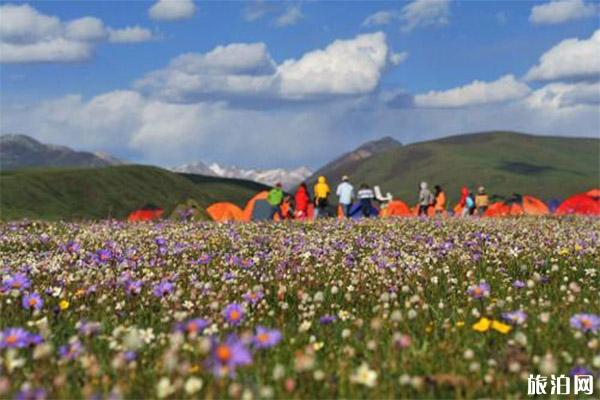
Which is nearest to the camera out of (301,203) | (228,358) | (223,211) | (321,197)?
(228,358)

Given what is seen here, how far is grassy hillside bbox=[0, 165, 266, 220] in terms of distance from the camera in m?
132

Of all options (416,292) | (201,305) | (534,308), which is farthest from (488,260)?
(201,305)

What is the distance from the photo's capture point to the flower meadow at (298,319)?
14.6 feet

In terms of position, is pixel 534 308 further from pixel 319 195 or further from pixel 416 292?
pixel 319 195

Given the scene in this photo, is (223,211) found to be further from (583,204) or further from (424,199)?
(583,204)

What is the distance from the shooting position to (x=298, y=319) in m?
7.12

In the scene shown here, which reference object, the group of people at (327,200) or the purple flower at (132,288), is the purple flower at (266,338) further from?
the group of people at (327,200)

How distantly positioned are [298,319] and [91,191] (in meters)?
158

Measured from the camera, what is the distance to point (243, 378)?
4.76 meters

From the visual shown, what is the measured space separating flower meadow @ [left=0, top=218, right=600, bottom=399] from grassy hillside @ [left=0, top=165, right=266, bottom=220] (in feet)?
371

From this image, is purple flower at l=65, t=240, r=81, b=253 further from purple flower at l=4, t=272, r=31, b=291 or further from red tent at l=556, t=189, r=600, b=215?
red tent at l=556, t=189, r=600, b=215

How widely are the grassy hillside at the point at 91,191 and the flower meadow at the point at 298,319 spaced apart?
4446 inches

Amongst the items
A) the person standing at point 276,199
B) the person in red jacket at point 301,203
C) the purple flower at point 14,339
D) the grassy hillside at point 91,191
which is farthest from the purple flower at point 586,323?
the grassy hillside at point 91,191

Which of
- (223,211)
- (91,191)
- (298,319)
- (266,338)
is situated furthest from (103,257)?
(91,191)
